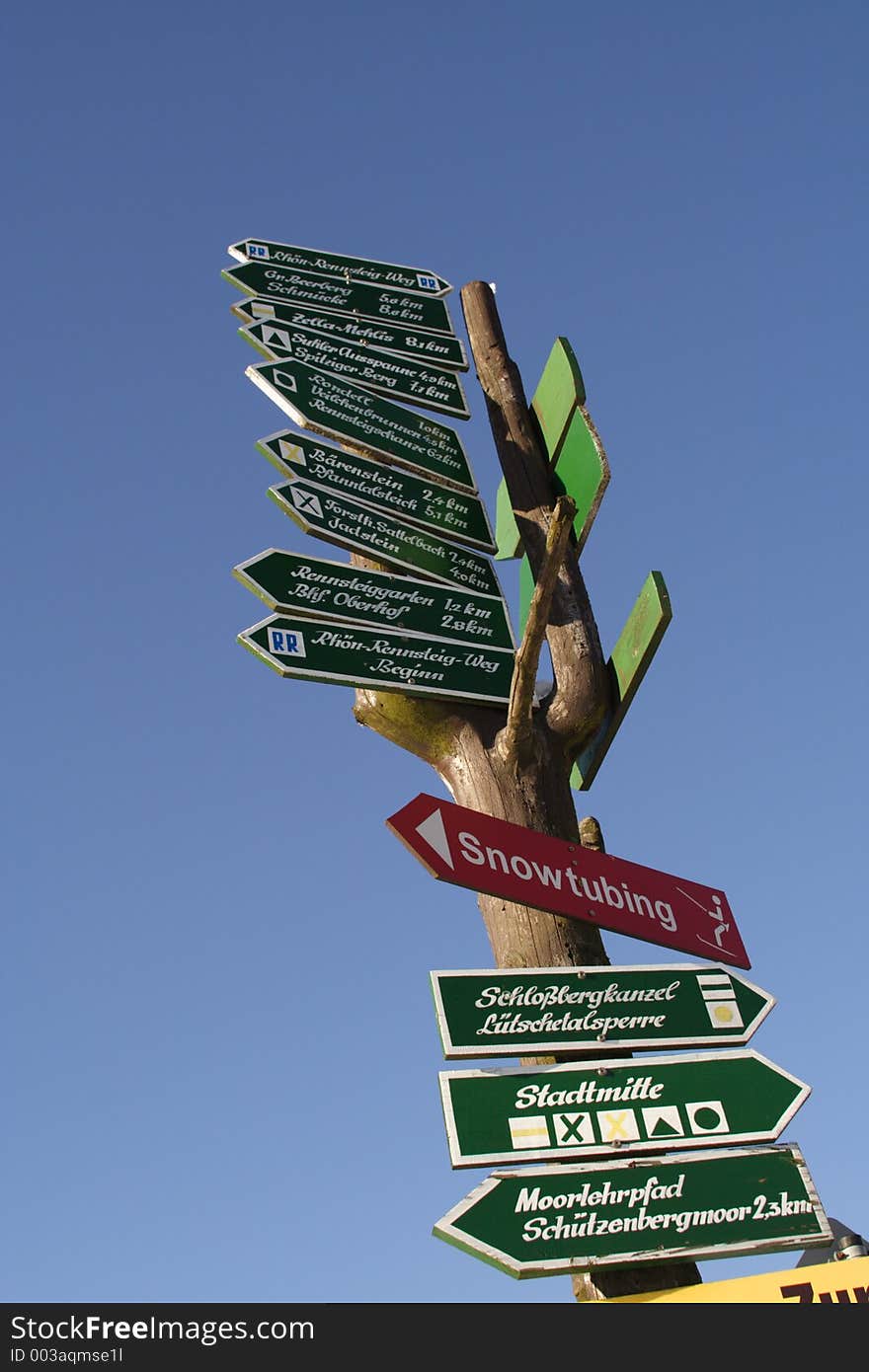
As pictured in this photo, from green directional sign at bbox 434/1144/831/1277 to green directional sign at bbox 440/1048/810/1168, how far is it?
72 millimetres

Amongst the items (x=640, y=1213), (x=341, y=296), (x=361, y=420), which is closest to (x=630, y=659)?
(x=361, y=420)

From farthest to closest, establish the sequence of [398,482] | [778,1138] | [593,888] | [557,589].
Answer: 1. [398,482]
2. [557,589]
3. [593,888]
4. [778,1138]

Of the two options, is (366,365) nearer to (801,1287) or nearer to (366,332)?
(366,332)

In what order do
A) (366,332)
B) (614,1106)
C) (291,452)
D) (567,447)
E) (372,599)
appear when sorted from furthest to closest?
(366,332) < (567,447) < (291,452) < (372,599) < (614,1106)

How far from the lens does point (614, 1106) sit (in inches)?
157

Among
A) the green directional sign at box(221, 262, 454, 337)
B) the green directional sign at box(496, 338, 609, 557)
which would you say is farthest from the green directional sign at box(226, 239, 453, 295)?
the green directional sign at box(496, 338, 609, 557)

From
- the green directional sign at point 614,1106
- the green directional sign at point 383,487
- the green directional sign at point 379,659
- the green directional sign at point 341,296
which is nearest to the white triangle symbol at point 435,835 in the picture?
the green directional sign at point 614,1106

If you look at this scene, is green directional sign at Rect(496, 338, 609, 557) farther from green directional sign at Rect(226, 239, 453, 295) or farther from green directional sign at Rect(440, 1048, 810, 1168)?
green directional sign at Rect(440, 1048, 810, 1168)

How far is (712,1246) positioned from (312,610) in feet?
9.65

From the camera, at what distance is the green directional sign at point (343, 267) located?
7.12 meters

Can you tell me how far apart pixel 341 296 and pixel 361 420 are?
1268mm

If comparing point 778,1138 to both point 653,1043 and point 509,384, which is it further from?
point 509,384
